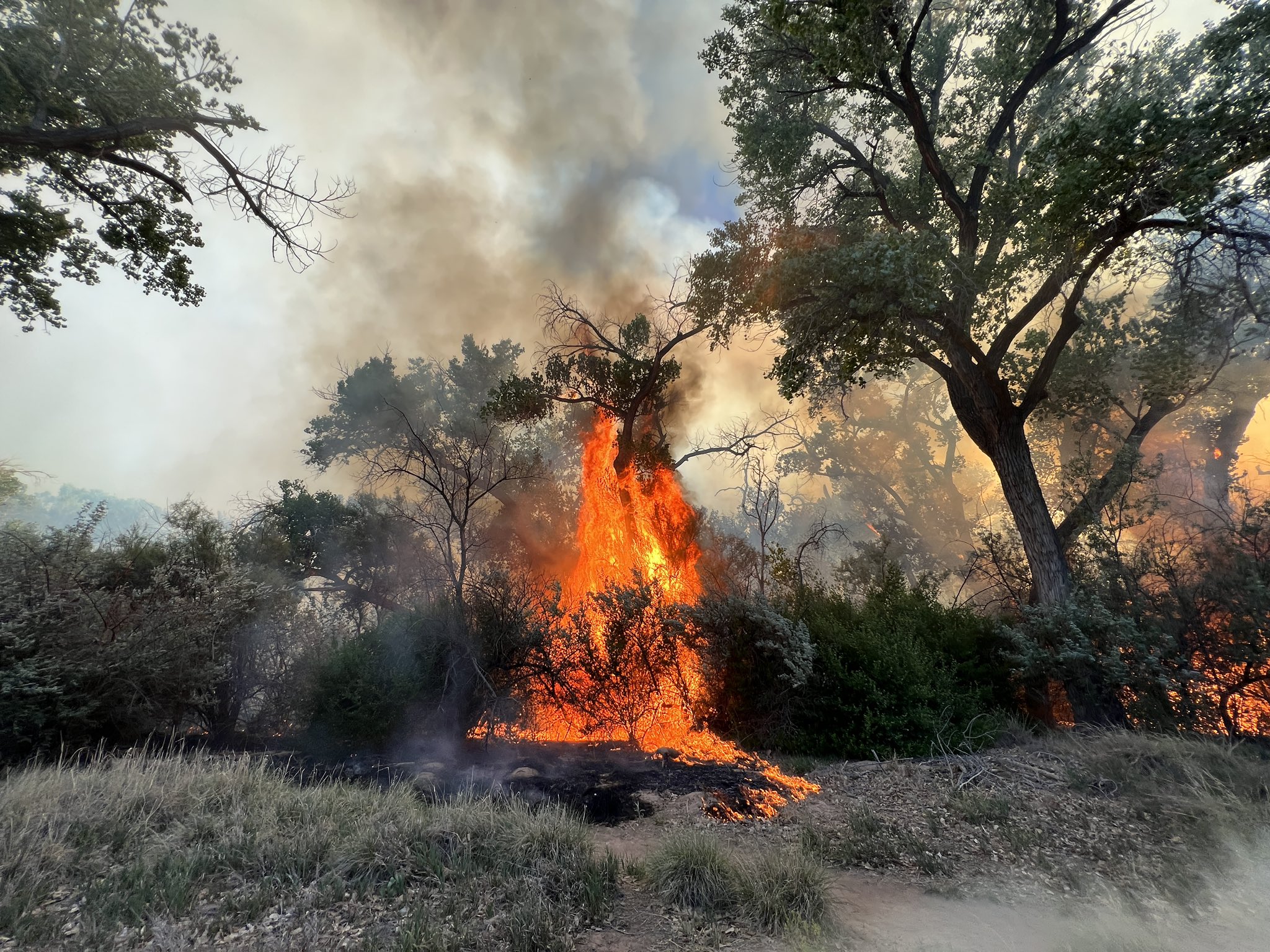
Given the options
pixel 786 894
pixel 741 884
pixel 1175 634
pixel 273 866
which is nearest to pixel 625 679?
pixel 741 884

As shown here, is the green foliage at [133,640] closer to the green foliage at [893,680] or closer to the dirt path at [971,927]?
the dirt path at [971,927]

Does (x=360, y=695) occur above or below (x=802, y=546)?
below

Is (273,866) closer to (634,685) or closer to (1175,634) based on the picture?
(634,685)

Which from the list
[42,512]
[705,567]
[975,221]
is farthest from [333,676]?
[42,512]

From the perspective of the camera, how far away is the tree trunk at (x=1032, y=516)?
1041cm

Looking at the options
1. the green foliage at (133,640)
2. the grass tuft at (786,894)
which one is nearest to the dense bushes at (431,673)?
the green foliage at (133,640)

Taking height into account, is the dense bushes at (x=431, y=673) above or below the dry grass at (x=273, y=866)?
above

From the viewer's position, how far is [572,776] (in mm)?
8227

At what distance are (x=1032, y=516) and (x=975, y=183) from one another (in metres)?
7.02

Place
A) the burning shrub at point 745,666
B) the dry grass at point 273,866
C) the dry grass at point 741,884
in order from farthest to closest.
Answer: the burning shrub at point 745,666, the dry grass at point 741,884, the dry grass at point 273,866

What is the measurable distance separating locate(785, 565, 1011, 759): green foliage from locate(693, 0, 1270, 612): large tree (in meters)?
1.88

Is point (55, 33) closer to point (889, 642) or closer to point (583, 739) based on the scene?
point (583, 739)

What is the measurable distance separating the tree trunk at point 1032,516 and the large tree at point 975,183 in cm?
4

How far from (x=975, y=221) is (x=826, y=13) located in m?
5.33
